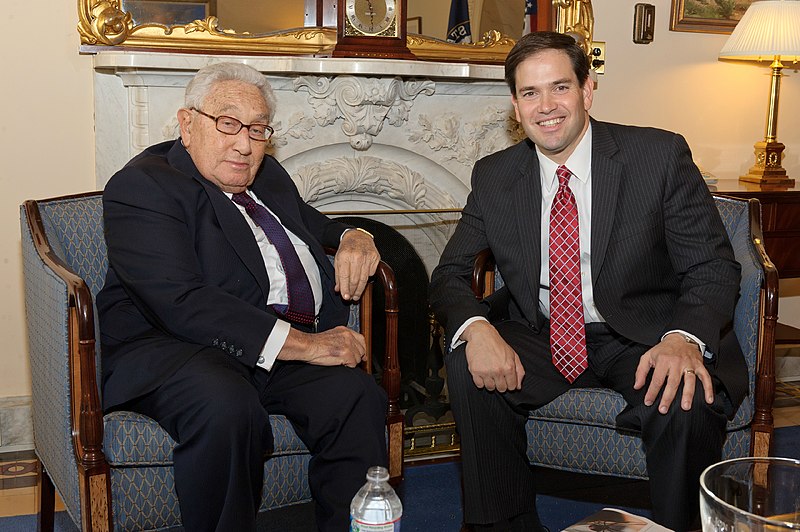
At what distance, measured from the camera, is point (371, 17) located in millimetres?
3129

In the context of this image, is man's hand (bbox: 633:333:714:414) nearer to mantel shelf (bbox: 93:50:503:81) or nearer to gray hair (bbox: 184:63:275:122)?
gray hair (bbox: 184:63:275:122)

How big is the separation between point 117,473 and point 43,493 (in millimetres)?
570

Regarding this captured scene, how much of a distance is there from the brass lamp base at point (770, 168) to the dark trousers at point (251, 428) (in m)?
2.34

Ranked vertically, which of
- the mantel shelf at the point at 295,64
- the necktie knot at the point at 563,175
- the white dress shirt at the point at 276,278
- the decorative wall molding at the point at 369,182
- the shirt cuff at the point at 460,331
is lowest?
the shirt cuff at the point at 460,331

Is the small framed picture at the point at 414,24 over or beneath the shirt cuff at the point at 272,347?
over

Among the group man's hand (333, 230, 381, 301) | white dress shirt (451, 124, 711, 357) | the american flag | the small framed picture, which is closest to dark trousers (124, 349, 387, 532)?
man's hand (333, 230, 381, 301)

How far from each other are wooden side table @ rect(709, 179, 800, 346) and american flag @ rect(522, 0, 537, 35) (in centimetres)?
95

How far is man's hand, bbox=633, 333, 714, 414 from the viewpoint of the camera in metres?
2.01

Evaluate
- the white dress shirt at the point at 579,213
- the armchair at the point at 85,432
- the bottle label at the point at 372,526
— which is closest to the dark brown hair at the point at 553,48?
the white dress shirt at the point at 579,213

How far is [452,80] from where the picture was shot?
132 inches

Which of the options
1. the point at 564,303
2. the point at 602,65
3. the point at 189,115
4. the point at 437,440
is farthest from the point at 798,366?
the point at 189,115

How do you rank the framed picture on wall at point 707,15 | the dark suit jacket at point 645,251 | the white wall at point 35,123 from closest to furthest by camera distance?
the dark suit jacket at point 645,251 → the white wall at point 35,123 → the framed picture on wall at point 707,15

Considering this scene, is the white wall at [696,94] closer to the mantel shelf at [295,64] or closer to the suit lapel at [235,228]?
the mantel shelf at [295,64]

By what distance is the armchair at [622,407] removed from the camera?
2215mm
